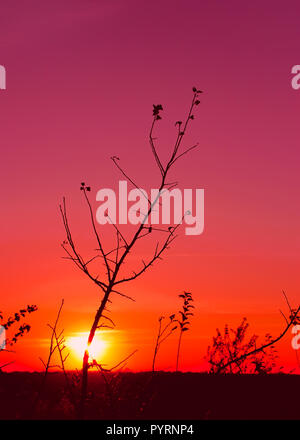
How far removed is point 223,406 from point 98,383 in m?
2.22

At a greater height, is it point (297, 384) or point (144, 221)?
point (144, 221)

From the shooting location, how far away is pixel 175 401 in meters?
9.66

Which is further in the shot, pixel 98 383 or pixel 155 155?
pixel 98 383

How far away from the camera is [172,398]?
9758 millimetres

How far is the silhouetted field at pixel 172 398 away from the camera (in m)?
9.07

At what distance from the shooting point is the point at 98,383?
10.7 metres

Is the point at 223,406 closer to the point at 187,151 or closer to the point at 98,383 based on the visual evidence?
the point at 98,383

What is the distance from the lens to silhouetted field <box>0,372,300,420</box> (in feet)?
29.8
